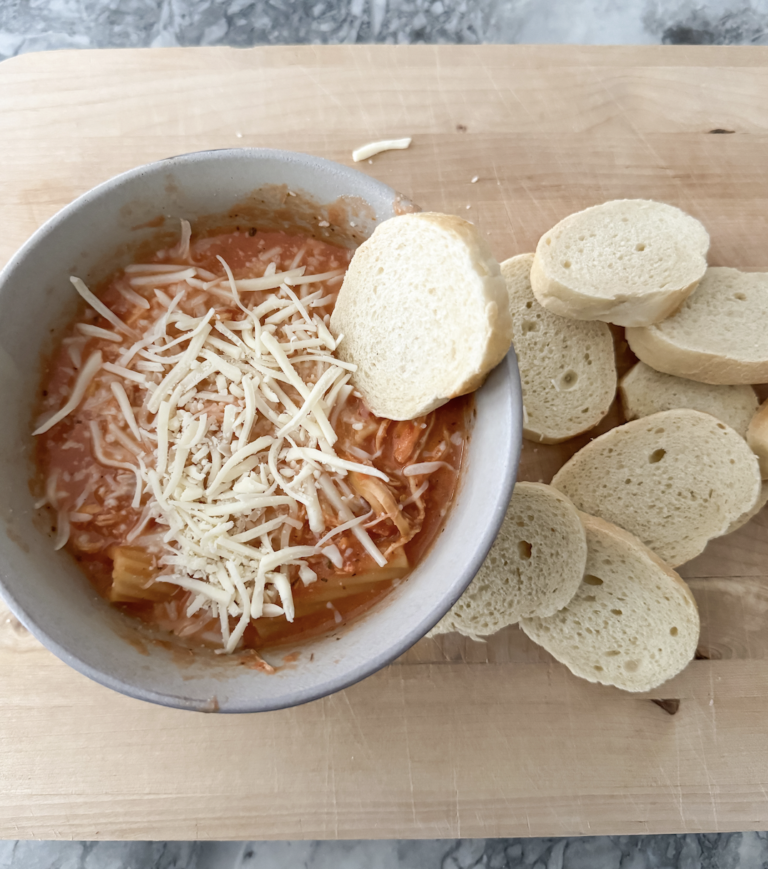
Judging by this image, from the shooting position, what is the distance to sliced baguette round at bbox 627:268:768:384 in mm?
1929

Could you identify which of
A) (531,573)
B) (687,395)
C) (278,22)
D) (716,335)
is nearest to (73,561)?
(531,573)

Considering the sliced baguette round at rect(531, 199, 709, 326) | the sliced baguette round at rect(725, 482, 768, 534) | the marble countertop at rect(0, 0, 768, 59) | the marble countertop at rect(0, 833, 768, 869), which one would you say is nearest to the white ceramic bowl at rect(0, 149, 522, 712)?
the sliced baguette round at rect(531, 199, 709, 326)

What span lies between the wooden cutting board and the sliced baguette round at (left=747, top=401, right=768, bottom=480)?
0.74 feet

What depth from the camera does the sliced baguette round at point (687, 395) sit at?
2.03 m

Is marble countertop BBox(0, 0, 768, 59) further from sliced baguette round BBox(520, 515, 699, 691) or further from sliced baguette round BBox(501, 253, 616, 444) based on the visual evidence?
sliced baguette round BBox(520, 515, 699, 691)

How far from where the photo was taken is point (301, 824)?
6.19 ft

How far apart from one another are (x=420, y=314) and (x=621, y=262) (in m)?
0.77

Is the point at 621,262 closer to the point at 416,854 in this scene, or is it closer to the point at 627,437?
the point at 627,437

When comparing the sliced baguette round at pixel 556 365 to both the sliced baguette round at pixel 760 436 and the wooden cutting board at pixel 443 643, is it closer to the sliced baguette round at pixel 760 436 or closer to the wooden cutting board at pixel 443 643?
the wooden cutting board at pixel 443 643

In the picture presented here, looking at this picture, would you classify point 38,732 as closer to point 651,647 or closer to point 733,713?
point 651,647

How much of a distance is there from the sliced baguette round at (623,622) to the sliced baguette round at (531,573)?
0.10 meters

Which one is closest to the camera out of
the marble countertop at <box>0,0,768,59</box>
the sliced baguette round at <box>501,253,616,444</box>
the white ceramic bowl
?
the white ceramic bowl

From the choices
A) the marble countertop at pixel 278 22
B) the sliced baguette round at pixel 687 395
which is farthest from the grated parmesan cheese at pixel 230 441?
the marble countertop at pixel 278 22

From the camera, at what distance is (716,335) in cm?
200
